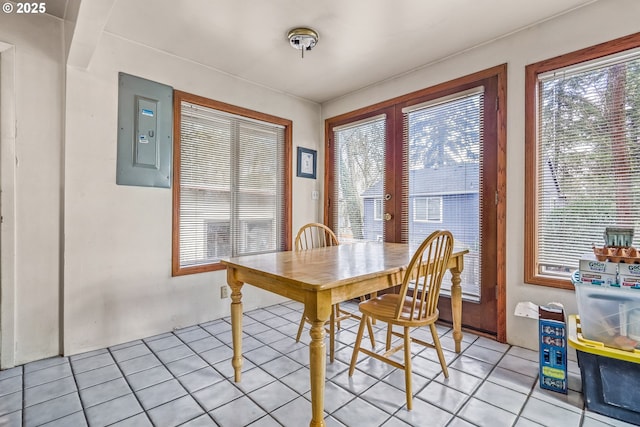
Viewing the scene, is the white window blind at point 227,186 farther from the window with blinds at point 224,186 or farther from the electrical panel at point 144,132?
the electrical panel at point 144,132

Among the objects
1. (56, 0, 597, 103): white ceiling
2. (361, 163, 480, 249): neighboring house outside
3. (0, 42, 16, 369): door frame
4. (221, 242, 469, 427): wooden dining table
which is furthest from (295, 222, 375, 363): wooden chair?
(0, 42, 16, 369): door frame

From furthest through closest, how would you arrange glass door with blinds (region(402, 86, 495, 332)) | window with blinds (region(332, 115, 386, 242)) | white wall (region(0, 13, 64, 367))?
1. window with blinds (region(332, 115, 386, 242))
2. glass door with blinds (region(402, 86, 495, 332))
3. white wall (region(0, 13, 64, 367))

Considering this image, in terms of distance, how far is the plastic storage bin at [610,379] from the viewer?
1489mm

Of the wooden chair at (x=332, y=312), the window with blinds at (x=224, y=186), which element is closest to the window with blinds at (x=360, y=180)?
the wooden chair at (x=332, y=312)

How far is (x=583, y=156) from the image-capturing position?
2078 millimetres

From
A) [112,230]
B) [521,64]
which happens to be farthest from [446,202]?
[112,230]

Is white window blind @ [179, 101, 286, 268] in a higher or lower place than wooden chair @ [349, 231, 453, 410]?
higher

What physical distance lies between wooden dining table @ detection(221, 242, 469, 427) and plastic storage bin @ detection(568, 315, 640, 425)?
2.44 feet

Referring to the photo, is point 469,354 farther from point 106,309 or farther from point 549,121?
point 106,309

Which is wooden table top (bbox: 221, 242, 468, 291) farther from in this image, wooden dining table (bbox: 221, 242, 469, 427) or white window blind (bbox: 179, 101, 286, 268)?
white window blind (bbox: 179, 101, 286, 268)

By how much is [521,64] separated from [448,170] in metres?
0.95

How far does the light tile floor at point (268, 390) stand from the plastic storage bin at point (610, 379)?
66 mm

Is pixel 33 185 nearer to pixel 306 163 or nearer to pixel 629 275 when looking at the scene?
pixel 306 163

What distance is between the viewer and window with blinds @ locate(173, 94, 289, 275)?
281cm
